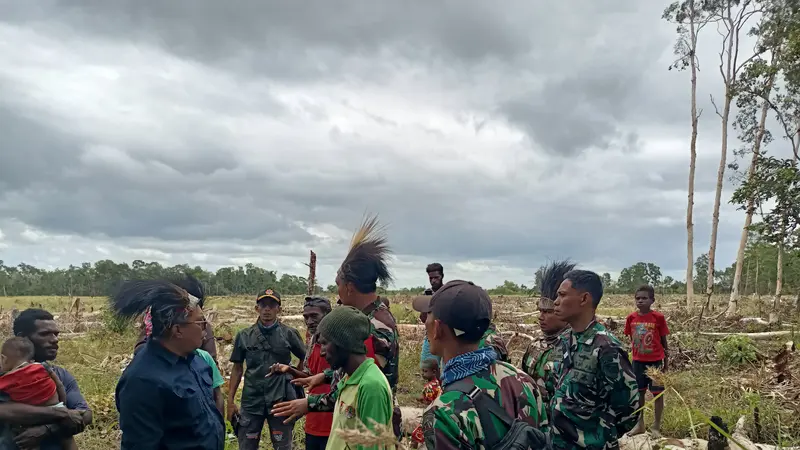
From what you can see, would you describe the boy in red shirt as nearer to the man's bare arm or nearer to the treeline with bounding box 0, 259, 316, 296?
the man's bare arm

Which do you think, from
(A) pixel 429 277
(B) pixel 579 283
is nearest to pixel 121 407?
(B) pixel 579 283

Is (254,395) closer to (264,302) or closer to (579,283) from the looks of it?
(264,302)

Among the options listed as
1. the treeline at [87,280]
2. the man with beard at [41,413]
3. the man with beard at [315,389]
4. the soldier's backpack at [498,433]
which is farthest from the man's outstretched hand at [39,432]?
the treeline at [87,280]

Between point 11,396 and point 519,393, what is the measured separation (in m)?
3.04

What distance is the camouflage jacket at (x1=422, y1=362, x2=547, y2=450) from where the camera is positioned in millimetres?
1899

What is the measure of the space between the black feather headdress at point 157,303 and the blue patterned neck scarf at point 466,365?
1.57 meters

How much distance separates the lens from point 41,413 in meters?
3.31

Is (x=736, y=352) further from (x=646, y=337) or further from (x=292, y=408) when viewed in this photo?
(x=292, y=408)

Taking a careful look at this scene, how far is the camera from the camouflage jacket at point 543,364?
3775mm

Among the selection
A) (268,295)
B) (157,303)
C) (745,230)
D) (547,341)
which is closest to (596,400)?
(547,341)

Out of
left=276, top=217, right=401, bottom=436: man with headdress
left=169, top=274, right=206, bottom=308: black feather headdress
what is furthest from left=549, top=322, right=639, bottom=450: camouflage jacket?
left=169, top=274, right=206, bottom=308: black feather headdress

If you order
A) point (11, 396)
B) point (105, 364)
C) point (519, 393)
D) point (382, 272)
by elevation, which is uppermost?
point (382, 272)

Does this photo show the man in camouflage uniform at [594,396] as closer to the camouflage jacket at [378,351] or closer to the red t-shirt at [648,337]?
the camouflage jacket at [378,351]

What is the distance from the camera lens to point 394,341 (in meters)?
3.65
